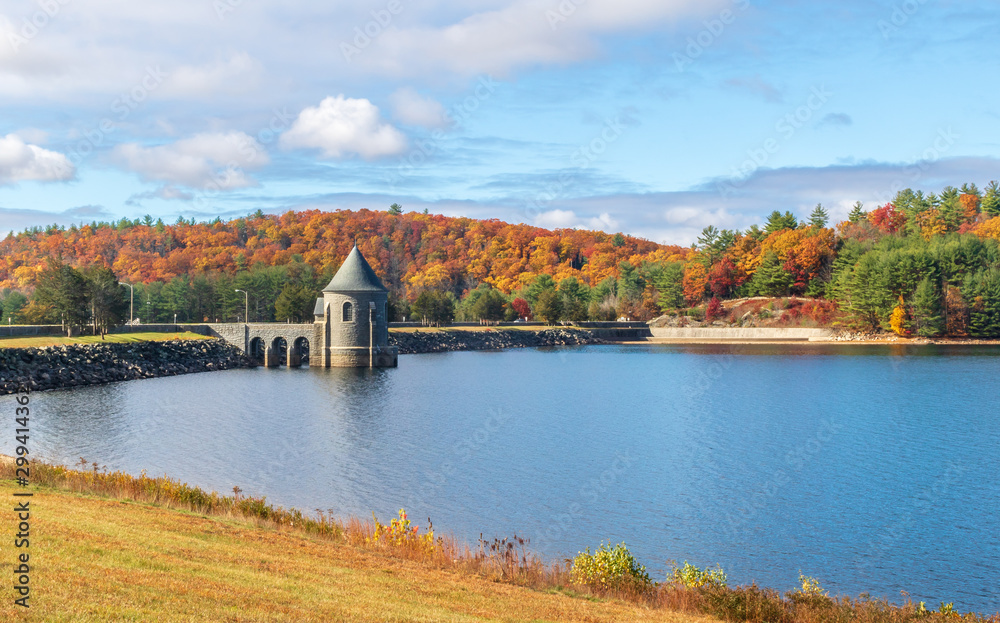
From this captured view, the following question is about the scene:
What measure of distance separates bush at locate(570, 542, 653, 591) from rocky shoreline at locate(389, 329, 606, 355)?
74.2 metres

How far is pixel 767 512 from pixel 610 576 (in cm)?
1005

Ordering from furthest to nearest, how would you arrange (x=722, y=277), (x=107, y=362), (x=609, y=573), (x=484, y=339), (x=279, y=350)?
(x=722, y=277) → (x=484, y=339) → (x=279, y=350) → (x=107, y=362) → (x=609, y=573)

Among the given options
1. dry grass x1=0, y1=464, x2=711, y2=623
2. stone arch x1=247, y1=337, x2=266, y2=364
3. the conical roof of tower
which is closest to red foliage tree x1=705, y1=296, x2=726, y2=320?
the conical roof of tower

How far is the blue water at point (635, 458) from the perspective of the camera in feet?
70.2

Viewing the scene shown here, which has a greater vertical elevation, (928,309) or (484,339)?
(928,309)

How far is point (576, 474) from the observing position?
29719 millimetres

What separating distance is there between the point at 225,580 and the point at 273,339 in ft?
231

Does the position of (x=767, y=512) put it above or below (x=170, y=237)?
below

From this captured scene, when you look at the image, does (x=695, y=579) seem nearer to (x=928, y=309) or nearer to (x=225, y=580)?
(x=225, y=580)

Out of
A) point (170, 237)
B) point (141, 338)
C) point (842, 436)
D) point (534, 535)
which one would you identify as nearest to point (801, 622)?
point (534, 535)

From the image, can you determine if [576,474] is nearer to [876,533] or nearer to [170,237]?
[876,533]

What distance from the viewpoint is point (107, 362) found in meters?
62.3

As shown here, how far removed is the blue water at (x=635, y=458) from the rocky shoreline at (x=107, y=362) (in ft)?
8.72

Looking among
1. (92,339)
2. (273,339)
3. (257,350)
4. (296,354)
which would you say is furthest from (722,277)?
(92,339)
